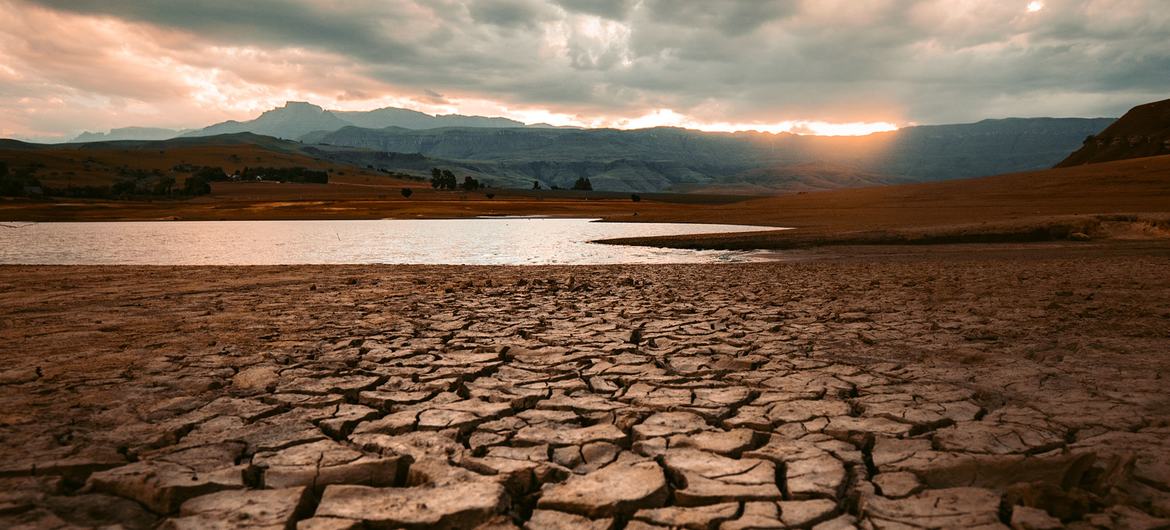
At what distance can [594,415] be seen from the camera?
13.5 ft

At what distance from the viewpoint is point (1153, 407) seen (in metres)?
4.04

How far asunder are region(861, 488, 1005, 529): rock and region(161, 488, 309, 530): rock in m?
2.51

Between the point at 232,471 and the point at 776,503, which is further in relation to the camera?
the point at 232,471

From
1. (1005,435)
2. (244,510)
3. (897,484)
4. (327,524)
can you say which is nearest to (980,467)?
(897,484)

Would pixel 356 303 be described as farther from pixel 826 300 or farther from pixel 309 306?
pixel 826 300

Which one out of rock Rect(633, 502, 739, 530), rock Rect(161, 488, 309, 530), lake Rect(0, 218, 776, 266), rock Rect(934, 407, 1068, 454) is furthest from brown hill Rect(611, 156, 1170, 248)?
rock Rect(161, 488, 309, 530)

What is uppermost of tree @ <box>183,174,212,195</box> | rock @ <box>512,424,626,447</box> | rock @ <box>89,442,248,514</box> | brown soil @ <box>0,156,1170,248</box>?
tree @ <box>183,174,212,195</box>

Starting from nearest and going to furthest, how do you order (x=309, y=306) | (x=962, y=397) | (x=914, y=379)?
1. (x=962, y=397)
2. (x=914, y=379)
3. (x=309, y=306)

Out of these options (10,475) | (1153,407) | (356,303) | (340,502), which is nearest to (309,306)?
(356,303)

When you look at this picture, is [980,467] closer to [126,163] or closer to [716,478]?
[716,478]

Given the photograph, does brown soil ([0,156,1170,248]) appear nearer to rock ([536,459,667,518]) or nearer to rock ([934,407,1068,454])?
rock ([934,407,1068,454])

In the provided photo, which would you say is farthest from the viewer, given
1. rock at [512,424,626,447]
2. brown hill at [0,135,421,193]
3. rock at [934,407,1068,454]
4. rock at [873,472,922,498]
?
brown hill at [0,135,421,193]

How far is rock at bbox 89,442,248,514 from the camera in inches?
117

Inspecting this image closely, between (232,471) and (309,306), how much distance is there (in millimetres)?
6086
